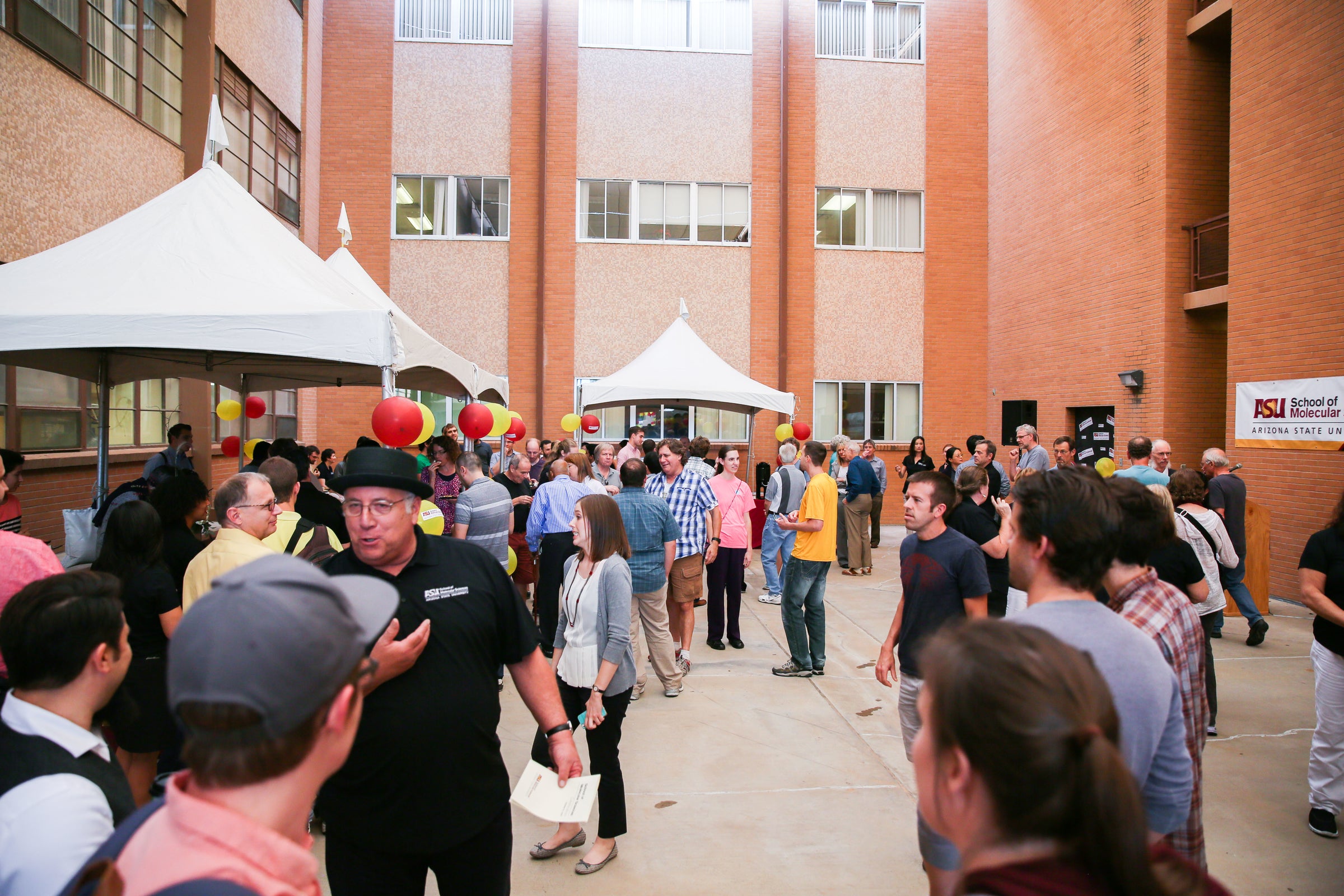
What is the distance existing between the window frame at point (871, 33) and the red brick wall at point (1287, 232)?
8198 mm

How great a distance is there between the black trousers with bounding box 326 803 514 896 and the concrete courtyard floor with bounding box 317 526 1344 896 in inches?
53.7

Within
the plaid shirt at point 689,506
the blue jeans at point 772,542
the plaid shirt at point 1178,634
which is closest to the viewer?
the plaid shirt at point 1178,634

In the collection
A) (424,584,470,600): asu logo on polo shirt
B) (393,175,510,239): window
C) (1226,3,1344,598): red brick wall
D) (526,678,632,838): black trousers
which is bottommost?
(526,678,632,838): black trousers

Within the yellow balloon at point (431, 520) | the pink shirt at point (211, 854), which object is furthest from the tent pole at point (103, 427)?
the pink shirt at point (211, 854)

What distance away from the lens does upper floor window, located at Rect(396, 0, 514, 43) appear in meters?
17.2

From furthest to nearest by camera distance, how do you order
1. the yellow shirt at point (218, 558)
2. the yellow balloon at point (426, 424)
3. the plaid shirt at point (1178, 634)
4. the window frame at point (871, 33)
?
the window frame at point (871, 33) < the yellow balloon at point (426, 424) < the yellow shirt at point (218, 558) < the plaid shirt at point (1178, 634)

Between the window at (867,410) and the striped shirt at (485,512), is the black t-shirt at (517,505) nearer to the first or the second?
the striped shirt at (485,512)

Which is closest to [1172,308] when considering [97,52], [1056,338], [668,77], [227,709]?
[1056,338]

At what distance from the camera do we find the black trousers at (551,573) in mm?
6602

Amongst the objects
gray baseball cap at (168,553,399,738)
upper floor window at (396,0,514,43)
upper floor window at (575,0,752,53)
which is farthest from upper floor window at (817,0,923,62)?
gray baseball cap at (168,553,399,738)

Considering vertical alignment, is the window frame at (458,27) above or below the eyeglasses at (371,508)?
above

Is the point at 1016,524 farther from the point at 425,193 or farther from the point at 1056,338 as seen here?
the point at 425,193

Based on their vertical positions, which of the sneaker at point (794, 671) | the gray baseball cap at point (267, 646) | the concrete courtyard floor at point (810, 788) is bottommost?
the concrete courtyard floor at point (810, 788)

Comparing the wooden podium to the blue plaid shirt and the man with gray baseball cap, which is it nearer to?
the blue plaid shirt
